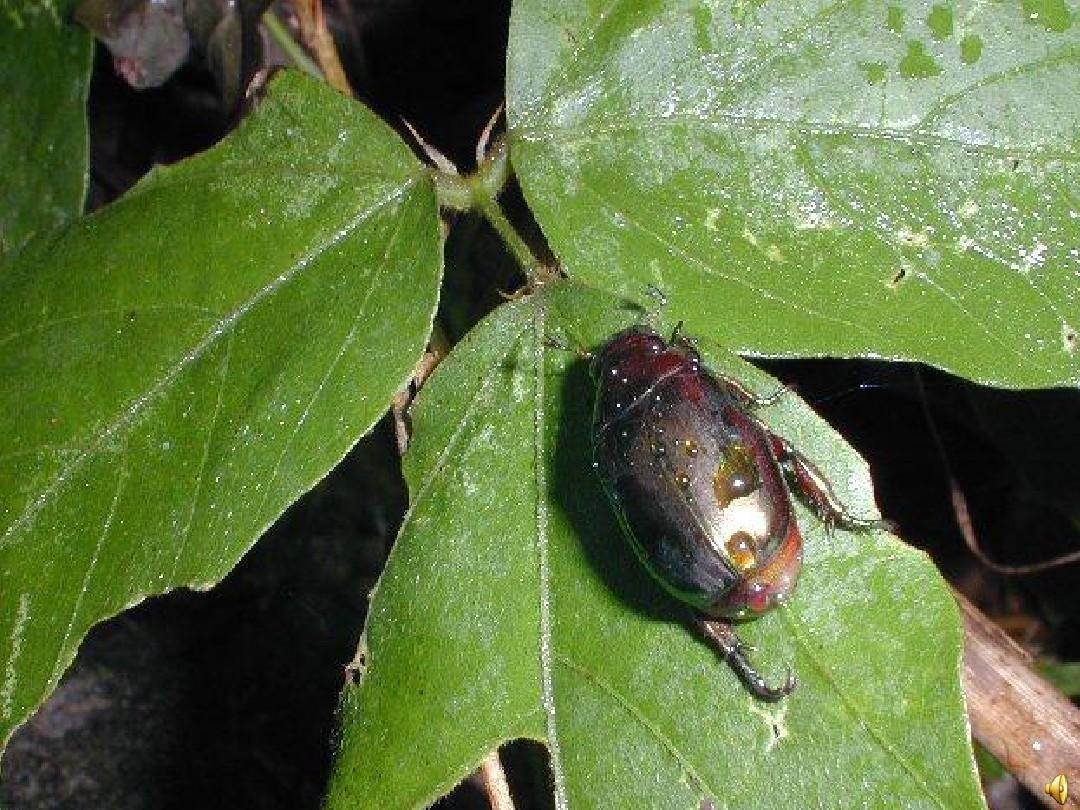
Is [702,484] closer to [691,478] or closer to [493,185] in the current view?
[691,478]

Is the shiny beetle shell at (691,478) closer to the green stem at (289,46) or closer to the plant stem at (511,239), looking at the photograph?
the plant stem at (511,239)

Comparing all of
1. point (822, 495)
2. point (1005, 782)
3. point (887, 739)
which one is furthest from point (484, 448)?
point (1005, 782)

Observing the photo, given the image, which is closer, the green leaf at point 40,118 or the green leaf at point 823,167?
the green leaf at point 823,167

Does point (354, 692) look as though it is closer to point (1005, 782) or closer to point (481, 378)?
point (481, 378)

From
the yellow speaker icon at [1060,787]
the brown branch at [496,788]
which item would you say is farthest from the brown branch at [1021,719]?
the brown branch at [496,788]

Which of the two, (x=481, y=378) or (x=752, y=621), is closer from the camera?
(x=752, y=621)

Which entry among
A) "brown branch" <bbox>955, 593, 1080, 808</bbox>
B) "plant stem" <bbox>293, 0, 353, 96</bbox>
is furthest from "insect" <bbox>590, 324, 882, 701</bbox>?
"plant stem" <bbox>293, 0, 353, 96</bbox>
